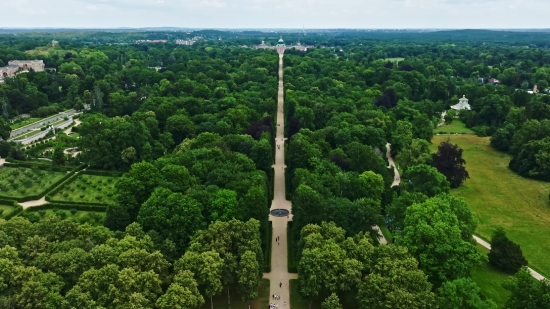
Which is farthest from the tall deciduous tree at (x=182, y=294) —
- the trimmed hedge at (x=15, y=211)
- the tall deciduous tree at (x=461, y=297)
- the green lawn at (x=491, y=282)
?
the trimmed hedge at (x=15, y=211)

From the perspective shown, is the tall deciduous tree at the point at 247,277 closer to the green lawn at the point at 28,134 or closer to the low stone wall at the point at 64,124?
the green lawn at the point at 28,134

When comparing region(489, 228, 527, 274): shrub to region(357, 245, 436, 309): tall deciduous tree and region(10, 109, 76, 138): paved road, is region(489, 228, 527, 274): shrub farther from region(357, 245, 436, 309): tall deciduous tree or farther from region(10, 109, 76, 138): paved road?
region(10, 109, 76, 138): paved road

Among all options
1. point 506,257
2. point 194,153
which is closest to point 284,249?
point 194,153

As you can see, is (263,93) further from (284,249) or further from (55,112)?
(284,249)

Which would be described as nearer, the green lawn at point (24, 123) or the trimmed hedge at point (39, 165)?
the trimmed hedge at point (39, 165)

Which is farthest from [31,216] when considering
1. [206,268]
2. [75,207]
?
[206,268]

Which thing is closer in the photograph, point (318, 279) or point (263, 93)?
point (318, 279)

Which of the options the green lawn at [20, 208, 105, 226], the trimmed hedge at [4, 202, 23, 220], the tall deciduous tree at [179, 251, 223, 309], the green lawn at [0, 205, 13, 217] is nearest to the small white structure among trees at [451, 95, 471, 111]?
the green lawn at [20, 208, 105, 226]
